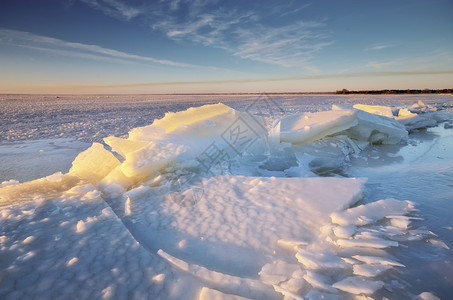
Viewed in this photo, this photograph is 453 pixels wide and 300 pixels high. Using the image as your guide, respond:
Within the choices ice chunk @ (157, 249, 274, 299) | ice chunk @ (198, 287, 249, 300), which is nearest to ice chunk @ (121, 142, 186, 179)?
ice chunk @ (157, 249, 274, 299)

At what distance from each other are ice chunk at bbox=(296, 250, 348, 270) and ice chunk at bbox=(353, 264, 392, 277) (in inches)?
1.8

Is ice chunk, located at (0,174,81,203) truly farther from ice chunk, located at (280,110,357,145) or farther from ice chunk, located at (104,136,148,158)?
ice chunk, located at (280,110,357,145)

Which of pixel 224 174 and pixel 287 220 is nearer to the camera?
pixel 287 220

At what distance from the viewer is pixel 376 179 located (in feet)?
7.18

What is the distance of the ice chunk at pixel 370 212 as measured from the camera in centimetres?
126

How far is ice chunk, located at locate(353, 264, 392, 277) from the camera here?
90 centimetres

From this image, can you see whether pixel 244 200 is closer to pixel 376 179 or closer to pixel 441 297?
pixel 441 297

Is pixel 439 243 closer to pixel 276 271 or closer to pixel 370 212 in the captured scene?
pixel 370 212

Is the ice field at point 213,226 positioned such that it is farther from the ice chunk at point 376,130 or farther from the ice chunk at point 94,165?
the ice chunk at point 376,130

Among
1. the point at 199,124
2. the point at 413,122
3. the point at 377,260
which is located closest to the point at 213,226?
the point at 377,260

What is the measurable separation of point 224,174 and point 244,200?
24.2 inches

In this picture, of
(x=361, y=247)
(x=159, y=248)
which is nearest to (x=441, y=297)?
(x=361, y=247)

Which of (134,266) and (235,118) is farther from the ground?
(235,118)

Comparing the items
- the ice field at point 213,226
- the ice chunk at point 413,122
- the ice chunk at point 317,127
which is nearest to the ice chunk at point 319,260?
the ice field at point 213,226
